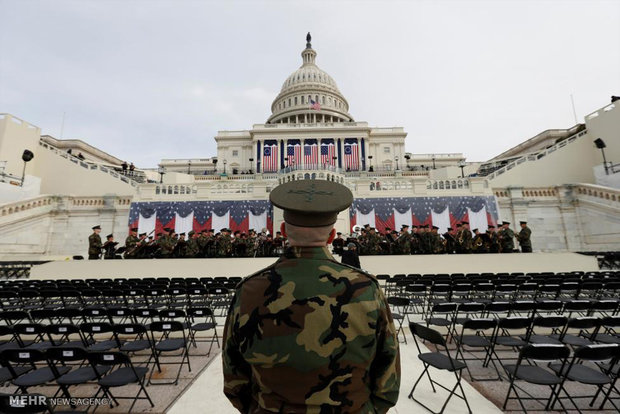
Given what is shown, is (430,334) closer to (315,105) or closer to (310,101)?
(315,105)

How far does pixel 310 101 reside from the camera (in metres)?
71.2

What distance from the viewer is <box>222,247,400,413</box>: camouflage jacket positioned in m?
1.40

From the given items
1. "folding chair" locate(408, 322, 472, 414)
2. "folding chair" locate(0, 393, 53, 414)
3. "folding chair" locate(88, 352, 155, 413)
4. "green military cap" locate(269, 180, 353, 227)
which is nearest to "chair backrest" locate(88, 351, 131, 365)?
"folding chair" locate(88, 352, 155, 413)

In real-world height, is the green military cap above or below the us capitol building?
below

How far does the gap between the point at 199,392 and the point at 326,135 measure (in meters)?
55.8

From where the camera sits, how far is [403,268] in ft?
42.3

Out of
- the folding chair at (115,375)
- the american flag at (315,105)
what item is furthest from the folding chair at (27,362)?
the american flag at (315,105)

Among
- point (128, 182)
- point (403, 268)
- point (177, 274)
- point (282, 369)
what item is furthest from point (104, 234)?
point (282, 369)

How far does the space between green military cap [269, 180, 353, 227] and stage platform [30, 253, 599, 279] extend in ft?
37.4

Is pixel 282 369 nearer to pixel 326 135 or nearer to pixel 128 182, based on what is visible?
pixel 128 182

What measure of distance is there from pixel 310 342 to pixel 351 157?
5559cm

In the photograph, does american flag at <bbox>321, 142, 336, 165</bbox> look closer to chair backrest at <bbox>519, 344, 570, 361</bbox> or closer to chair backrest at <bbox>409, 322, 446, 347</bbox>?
chair backrest at <bbox>409, 322, 446, 347</bbox>

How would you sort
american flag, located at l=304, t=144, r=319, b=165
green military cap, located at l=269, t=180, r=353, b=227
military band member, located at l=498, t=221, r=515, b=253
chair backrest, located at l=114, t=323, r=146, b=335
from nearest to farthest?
green military cap, located at l=269, t=180, r=353, b=227
chair backrest, located at l=114, t=323, r=146, b=335
military band member, located at l=498, t=221, r=515, b=253
american flag, located at l=304, t=144, r=319, b=165

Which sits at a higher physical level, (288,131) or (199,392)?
(288,131)
